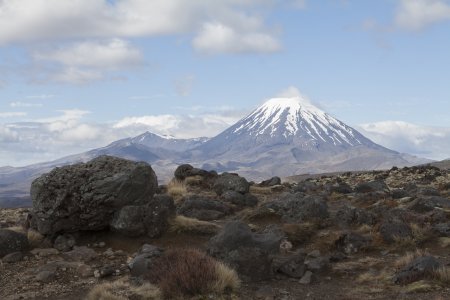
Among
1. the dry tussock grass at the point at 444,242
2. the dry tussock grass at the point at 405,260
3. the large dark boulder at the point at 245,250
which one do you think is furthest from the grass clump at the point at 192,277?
the dry tussock grass at the point at 444,242

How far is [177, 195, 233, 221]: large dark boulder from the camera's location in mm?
23000

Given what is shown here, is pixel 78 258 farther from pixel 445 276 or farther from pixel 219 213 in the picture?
pixel 445 276

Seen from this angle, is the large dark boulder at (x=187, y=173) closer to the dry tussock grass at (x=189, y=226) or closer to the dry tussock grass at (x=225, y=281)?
the dry tussock grass at (x=189, y=226)

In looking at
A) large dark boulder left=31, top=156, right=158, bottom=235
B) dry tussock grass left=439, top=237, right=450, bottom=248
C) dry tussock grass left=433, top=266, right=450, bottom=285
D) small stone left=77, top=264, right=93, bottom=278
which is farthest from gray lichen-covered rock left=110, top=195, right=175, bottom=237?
dry tussock grass left=439, top=237, right=450, bottom=248

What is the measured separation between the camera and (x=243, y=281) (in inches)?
554

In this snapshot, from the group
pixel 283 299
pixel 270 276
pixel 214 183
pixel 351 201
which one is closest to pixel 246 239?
pixel 270 276

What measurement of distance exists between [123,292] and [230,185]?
675 inches

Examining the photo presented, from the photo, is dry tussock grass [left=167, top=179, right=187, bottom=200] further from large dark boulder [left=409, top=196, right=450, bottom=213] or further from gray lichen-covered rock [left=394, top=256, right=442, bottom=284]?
gray lichen-covered rock [left=394, top=256, right=442, bottom=284]

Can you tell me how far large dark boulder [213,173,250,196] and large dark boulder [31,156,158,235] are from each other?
10.5 m

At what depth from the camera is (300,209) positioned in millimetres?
22422

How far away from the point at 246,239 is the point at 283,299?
9.07 ft

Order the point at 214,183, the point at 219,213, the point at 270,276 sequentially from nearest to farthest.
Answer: the point at 270,276 → the point at 219,213 → the point at 214,183

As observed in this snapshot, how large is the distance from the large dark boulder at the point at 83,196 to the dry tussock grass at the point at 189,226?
1.43m

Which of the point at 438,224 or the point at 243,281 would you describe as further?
the point at 438,224
